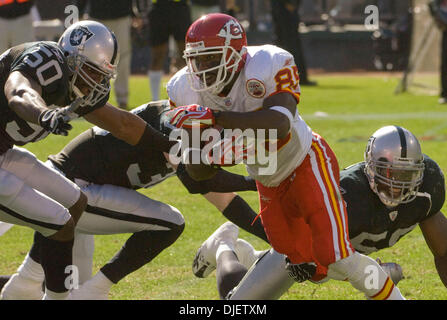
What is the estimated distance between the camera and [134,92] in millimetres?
13969

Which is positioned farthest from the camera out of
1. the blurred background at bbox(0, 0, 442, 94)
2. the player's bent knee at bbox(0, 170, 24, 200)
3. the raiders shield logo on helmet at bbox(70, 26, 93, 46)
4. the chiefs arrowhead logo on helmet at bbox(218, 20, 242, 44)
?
the blurred background at bbox(0, 0, 442, 94)

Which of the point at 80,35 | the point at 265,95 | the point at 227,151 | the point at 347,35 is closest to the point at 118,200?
the point at 80,35

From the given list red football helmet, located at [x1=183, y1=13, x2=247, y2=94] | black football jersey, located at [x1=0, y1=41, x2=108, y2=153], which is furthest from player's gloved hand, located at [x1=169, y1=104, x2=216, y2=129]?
black football jersey, located at [x1=0, y1=41, x2=108, y2=153]

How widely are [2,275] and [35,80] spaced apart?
1.40m

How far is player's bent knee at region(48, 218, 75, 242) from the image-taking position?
158 inches

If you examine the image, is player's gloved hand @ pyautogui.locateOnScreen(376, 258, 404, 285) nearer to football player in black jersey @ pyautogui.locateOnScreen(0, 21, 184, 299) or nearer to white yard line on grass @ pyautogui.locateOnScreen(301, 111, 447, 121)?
football player in black jersey @ pyautogui.locateOnScreen(0, 21, 184, 299)

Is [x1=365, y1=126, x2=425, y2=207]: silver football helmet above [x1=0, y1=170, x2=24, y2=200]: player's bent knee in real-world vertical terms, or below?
below

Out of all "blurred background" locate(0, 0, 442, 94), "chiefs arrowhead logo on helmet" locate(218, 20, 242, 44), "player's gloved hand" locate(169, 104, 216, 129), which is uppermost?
"chiefs arrowhead logo on helmet" locate(218, 20, 242, 44)

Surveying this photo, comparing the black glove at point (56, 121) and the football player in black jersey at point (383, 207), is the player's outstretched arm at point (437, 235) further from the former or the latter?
the black glove at point (56, 121)

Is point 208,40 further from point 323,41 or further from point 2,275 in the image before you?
point 323,41

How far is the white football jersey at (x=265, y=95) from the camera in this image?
376cm

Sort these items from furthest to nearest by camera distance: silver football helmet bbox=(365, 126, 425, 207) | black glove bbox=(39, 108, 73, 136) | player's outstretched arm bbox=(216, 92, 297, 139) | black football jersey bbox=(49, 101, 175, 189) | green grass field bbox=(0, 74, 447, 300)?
green grass field bbox=(0, 74, 447, 300)
black football jersey bbox=(49, 101, 175, 189)
silver football helmet bbox=(365, 126, 425, 207)
player's outstretched arm bbox=(216, 92, 297, 139)
black glove bbox=(39, 108, 73, 136)

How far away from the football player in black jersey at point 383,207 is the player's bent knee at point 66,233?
810mm

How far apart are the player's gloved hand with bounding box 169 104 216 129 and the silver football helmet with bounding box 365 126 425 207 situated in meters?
1.02
